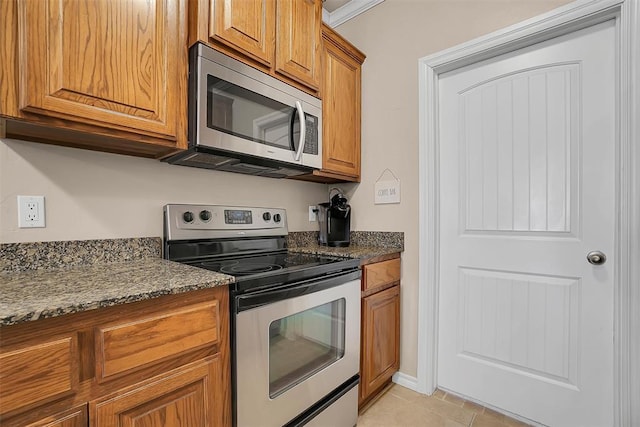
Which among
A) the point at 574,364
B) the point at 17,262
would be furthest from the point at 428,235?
the point at 17,262

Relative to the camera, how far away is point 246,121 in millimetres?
1434

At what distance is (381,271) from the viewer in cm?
182

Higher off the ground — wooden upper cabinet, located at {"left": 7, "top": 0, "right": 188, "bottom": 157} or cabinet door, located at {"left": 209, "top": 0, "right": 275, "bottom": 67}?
cabinet door, located at {"left": 209, "top": 0, "right": 275, "bottom": 67}

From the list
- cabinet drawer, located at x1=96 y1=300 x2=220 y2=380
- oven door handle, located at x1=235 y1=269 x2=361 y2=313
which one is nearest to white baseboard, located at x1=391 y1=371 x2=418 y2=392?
oven door handle, located at x1=235 y1=269 x2=361 y2=313

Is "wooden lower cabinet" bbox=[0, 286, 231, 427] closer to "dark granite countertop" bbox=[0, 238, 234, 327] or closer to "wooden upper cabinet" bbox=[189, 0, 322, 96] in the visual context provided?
"dark granite countertop" bbox=[0, 238, 234, 327]

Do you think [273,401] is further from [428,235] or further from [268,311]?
[428,235]

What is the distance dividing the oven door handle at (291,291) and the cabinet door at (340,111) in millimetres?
747

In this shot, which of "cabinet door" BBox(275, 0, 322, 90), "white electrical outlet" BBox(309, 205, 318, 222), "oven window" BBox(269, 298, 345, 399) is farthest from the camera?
"white electrical outlet" BBox(309, 205, 318, 222)

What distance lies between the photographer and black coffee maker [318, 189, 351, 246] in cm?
211

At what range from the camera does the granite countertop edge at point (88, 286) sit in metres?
0.69

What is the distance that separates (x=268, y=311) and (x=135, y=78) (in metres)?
1.00

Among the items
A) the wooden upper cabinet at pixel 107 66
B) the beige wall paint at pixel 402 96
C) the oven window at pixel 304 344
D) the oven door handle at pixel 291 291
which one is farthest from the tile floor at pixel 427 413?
the wooden upper cabinet at pixel 107 66

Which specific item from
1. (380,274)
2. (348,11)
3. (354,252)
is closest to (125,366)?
(354,252)

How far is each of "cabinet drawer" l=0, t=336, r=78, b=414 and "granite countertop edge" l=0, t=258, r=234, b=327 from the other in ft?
0.27
